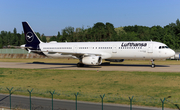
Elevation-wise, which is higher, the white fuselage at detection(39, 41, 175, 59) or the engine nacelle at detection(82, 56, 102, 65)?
the white fuselage at detection(39, 41, 175, 59)

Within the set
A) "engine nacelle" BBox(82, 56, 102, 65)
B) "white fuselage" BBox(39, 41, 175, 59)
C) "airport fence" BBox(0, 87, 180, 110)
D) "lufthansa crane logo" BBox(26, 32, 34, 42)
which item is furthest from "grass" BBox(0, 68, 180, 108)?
"lufthansa crane logo" BBox(26, 32, 34, 42)

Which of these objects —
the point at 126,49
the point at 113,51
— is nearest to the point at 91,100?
the point at 126,49

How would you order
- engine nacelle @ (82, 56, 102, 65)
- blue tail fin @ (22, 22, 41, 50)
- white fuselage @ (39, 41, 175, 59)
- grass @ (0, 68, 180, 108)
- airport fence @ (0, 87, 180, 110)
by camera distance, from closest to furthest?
airport fence @ (0, 87, 180, 110) → grass @ (0, 68, 180, 108) → white fuselage @ (39, 41, 175, 59) → engine nacelle @ (82, 56, 102, 65) → blue tail fin @ (22, 22, 41, 50)

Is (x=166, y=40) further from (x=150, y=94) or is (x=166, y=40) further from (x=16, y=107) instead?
(x=16, y=107)

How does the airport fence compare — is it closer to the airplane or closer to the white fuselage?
the airplane

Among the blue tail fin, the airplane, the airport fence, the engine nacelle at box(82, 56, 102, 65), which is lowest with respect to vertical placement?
the airport fence

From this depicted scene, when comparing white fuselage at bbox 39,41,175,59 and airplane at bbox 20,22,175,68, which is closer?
white fuselage at bbox 39,41,175,59

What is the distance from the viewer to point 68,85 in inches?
1104

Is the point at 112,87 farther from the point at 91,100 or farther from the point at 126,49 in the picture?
the point at 126,49

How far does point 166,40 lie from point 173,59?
19.2 meters

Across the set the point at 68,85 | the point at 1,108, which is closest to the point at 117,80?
the point at 68,85

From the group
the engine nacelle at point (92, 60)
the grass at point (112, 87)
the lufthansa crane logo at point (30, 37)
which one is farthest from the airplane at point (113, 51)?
the grass at point (112, 87)

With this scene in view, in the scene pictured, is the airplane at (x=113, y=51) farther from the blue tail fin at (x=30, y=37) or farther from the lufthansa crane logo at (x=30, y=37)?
the lufthansa crane logo at (x=30, y=37)

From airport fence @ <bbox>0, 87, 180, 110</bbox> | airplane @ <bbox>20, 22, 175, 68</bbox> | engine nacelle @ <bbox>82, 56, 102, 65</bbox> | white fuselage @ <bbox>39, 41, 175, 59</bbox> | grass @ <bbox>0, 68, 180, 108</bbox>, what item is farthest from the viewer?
engine nacelle @ <bbox>82, 56, 102, 65</bbox>
